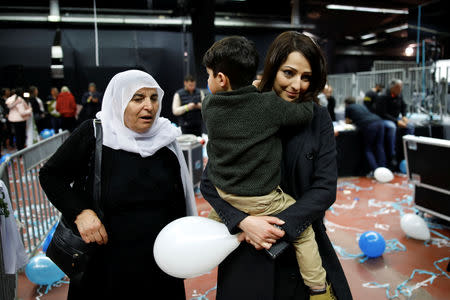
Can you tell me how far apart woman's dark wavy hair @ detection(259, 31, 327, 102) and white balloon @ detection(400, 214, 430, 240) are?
9.38 ft

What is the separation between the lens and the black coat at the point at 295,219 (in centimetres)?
111

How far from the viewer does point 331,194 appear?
3.70ft

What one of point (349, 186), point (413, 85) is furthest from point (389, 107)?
point (413, 85)

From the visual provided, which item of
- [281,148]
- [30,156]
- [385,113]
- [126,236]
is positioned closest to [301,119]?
[281,148]

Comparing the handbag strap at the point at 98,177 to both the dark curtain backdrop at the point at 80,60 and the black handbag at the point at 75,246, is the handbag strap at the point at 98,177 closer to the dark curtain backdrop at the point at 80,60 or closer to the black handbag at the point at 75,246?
the black handbag at the point at 75,246

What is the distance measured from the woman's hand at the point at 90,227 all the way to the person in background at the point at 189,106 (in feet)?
13.5

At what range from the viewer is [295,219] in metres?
1.08

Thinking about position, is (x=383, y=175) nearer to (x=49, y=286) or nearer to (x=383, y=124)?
(x=383, y=124)

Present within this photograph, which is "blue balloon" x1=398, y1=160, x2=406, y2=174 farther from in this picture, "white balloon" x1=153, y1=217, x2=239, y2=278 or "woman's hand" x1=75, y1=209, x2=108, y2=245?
"woman's hand" x1=75, y1=209, x2=108, y2=245

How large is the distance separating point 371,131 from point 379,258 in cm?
334

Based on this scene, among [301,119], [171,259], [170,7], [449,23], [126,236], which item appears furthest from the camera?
[170,7]

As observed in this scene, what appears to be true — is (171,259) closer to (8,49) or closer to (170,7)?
(8,49)

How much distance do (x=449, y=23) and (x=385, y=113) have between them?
3.20 metres

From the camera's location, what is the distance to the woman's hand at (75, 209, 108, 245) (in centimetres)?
135
